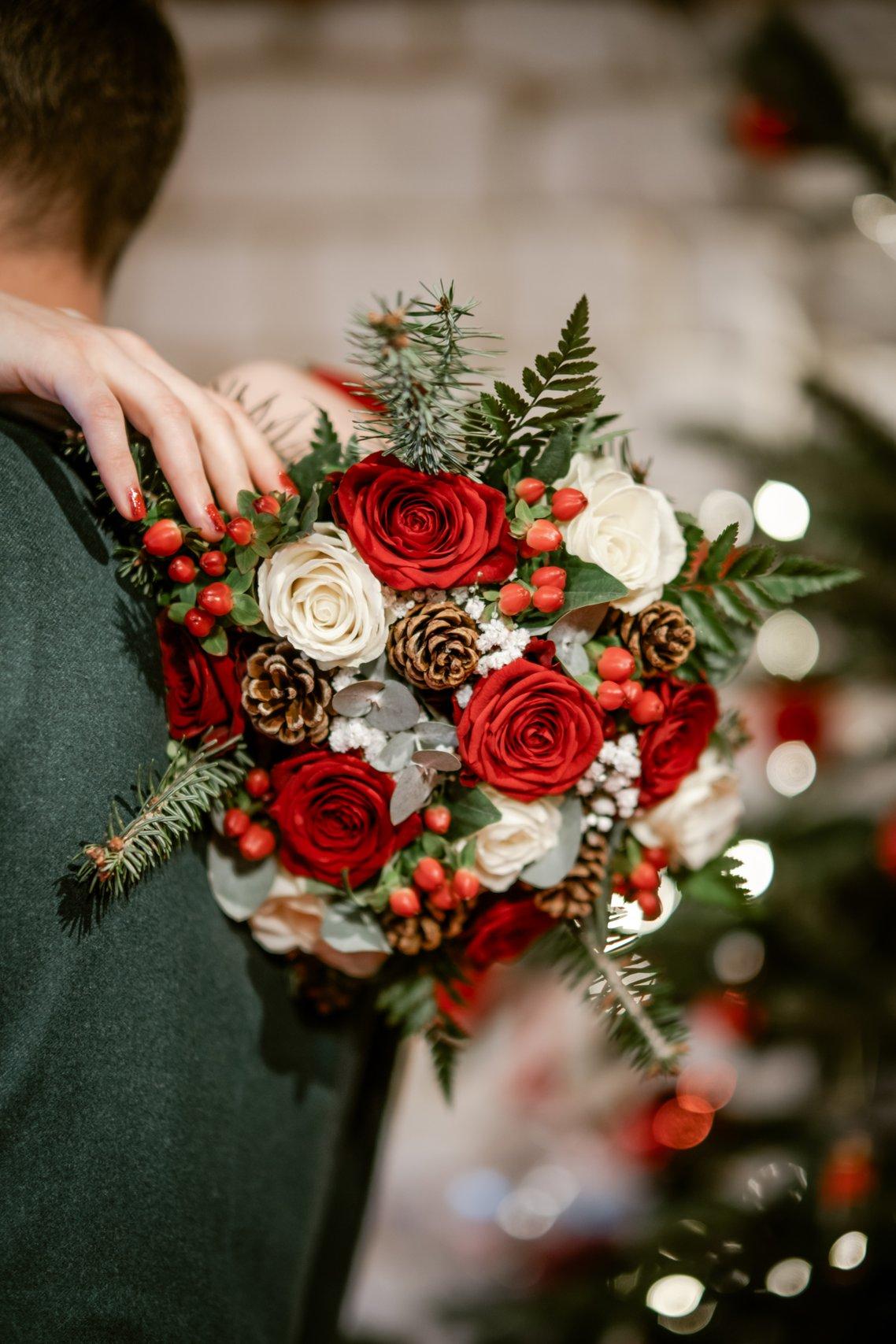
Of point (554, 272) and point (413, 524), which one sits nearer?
point (413, 524)

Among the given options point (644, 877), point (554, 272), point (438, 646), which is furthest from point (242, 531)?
point (554, 272)

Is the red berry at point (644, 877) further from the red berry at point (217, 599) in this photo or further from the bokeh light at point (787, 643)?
the bokeh light at point (787, 643)

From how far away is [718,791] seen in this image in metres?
0.64

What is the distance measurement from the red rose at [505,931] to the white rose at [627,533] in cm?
22

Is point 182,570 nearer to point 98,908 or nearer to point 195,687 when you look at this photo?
point 195,687

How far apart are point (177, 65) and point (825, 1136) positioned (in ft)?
4.92

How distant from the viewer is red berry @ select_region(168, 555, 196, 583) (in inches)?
20.9

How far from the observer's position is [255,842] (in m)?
0.57

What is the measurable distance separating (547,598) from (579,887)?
0.67 feet

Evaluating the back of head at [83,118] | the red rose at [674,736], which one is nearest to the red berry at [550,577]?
the red rose at [674,736]

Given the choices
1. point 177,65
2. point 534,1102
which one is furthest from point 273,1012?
point 534,1102

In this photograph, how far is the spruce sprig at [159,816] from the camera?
0.49 m

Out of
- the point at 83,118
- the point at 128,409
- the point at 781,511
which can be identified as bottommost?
the point at 781,511

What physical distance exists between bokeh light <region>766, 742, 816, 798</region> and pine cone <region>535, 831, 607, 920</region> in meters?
1.03
